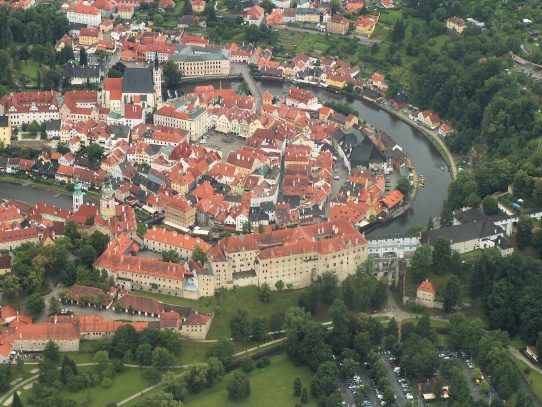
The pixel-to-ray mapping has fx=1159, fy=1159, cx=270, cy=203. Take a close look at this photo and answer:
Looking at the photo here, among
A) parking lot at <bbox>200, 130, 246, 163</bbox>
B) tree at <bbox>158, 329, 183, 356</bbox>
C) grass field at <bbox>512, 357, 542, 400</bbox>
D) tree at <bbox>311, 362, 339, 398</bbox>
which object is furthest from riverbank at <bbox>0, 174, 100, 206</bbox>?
grass field at <bbox>512, 357, 542, 400</bbox>

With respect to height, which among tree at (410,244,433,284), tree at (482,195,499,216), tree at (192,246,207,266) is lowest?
tree at (192,246,207,266)

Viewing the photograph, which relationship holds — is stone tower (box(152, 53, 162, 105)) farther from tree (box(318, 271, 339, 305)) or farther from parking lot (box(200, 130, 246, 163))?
tree (box(318, 271, 339, 305))

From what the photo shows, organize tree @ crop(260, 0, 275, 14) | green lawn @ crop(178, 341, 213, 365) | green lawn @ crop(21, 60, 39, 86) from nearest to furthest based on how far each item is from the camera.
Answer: green lawn @ crop(178, 341, 213, 365) → green lawn @ crop(21, 60, 39, 86) → tree @ crop(260, 0, 275, 14)

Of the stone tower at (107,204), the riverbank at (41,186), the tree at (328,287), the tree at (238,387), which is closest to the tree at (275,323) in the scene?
the tree at (328,287)

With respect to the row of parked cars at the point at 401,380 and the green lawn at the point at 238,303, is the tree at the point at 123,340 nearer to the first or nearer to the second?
the green lawn at the point at 238,303

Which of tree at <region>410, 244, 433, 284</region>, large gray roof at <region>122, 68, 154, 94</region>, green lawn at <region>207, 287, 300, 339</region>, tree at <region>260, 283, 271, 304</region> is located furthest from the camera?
large gray roof at <region>122, 68, 154, 94</region>

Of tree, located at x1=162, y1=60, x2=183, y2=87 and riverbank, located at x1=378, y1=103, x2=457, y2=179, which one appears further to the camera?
tree, located at x1=162, y1=60, x2=183, y2=87

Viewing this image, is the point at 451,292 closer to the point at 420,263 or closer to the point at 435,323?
the point at 435,323

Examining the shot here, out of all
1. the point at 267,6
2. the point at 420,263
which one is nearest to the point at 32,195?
the point at 420,263
